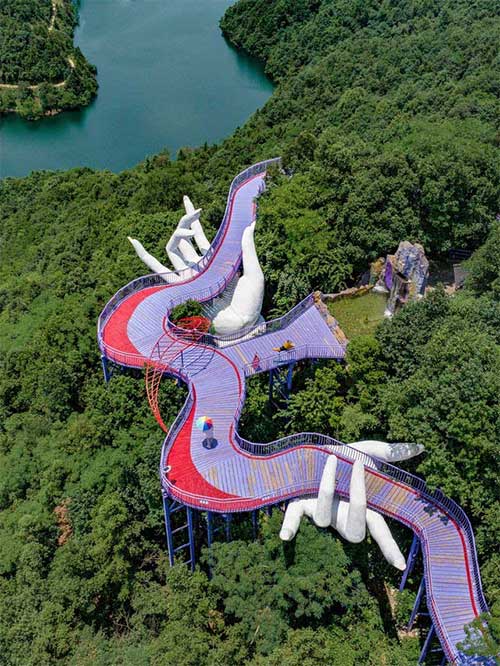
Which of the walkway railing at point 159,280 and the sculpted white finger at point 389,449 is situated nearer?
the sculpted white finger at point 389,449

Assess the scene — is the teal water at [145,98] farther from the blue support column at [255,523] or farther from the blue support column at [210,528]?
the blue support column at [255,523]

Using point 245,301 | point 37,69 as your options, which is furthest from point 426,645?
point 37,69

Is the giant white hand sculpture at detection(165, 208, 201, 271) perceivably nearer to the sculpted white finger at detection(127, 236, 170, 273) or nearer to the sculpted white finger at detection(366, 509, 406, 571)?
the sculpted white finger at detection(127, 236, 170, 273)

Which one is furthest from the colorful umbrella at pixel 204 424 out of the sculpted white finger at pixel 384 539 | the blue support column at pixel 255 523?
the sculpted white finger at pixel 384 539

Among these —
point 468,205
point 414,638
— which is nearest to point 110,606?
point 414,638

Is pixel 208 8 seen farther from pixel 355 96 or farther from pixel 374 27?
pixel 355 96

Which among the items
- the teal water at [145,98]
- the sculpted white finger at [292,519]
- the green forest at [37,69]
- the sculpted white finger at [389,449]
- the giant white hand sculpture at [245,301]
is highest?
the giant white hand sculpture at [245,301]
